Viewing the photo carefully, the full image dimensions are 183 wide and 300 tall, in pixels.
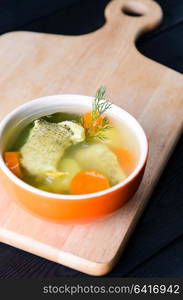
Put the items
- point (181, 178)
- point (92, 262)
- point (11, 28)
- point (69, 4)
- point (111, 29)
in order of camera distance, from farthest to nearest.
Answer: point (69, 4), point (11, 28), point (111, 29), point (181, 178), point (92, 262)

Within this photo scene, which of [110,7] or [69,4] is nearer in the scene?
[110,7]

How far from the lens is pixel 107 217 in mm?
918

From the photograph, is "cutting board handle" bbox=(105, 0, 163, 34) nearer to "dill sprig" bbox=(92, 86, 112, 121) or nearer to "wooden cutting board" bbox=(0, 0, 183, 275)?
"wooden cutting board" bbox=(0, 0, 183, 275)

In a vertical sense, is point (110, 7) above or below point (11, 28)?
above

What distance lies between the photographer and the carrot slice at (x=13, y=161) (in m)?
0.86

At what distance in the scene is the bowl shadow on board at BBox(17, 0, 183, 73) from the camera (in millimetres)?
1418

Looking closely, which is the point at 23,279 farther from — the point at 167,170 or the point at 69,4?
the point at 69,4

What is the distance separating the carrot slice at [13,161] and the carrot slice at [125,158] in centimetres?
16

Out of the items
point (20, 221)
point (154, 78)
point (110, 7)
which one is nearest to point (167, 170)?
point (154, 78)

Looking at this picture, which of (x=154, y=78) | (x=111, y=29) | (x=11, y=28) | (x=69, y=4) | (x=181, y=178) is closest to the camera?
(x=181, y=178)

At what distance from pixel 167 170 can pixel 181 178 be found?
33mm

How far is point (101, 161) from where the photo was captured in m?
0.89

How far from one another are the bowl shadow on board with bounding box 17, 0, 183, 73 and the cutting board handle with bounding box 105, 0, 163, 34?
2 centimetres

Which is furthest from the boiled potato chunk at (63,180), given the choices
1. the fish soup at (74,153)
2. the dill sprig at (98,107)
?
the dill sprig at (98,107)
